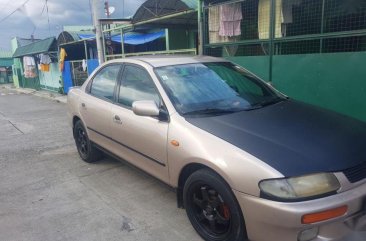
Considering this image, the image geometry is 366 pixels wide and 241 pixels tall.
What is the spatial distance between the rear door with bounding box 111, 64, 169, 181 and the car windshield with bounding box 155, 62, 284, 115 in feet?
0.70

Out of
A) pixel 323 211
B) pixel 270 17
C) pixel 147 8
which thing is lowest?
pixel 323 211

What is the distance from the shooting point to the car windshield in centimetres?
338

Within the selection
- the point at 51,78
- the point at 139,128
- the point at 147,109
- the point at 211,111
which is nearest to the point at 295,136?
the point at 211,111

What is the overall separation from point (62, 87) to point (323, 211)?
16.6 m

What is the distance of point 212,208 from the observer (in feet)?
9.59

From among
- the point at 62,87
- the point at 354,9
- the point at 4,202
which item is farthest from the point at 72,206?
the point at 62,87

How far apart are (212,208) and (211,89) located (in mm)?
1315

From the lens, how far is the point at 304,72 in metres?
5.52

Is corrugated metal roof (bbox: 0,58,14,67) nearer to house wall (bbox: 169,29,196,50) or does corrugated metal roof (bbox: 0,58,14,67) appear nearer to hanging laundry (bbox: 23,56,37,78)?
hanging laundry (bbox: 23,56,37,78)

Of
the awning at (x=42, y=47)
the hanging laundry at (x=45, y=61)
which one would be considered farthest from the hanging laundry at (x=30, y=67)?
the hanging laundry at (x=45, y=61)

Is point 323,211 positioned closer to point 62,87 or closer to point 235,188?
point 235,188

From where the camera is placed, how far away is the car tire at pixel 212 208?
264 cm

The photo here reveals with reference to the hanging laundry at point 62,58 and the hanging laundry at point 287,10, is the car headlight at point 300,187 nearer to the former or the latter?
the hanging laundry at point 287,10

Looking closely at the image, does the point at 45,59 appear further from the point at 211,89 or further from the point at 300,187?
the point at 300,187
